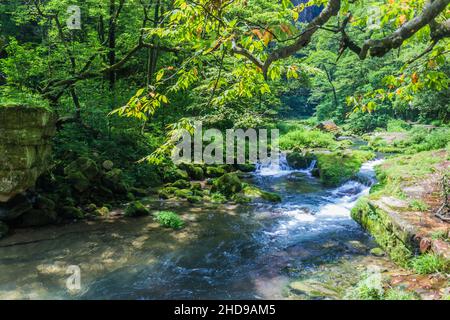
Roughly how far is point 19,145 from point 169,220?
162 inches

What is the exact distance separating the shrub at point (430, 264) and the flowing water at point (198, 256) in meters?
1.15

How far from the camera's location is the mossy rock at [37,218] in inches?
361

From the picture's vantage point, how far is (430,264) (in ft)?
18.0

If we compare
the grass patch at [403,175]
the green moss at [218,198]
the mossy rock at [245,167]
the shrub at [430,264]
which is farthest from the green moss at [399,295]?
the mossy rock at [245,167]

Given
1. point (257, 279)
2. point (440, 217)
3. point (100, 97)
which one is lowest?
point (257, 279)

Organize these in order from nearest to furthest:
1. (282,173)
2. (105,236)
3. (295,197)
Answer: (105,236) < (295,197) < (282,173)

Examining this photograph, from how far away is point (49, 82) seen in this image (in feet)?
37.6

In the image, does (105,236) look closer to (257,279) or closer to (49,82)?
(257,279)

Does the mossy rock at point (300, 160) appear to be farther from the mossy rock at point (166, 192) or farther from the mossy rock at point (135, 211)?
the mossy rock at point (135, 211)

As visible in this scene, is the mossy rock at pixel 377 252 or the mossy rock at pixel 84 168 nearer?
the mossy rock at pixel 377 252

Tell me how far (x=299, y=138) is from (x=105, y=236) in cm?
1768

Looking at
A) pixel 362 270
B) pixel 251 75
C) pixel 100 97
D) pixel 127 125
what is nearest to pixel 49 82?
pixel 100 97

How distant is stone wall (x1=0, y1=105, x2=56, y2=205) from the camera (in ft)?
26.6

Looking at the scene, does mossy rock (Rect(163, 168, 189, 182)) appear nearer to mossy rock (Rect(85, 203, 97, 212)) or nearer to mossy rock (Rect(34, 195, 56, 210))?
mossy rock (Rect(85, 203, 97, 212))
